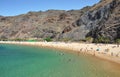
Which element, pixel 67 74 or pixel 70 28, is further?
pixel 70 28

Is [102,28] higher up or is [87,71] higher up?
[102,28]

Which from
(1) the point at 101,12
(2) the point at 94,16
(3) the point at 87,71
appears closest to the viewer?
(3) the point at 87,71

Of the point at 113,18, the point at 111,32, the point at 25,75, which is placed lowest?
the point at 25,75

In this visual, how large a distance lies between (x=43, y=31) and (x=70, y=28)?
46729mm

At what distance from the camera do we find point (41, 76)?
35.2 meters

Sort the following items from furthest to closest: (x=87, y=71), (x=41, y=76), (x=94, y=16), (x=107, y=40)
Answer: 1. (x=94, y=16)
2. (x=107, y=40)
3. (x=87, y=71)
4. (x=41, y=76)

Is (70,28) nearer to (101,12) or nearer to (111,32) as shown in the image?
(101,12)

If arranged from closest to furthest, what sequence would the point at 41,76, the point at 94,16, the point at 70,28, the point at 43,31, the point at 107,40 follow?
the point at 41,76 → the point at 107,40 → the point at 94,16 → the point at 70,28 → the point at 43,31

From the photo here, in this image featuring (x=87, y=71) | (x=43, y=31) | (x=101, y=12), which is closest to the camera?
(x=87, y=71)

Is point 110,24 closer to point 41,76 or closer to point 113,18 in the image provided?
point 113,18

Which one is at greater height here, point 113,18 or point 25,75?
point 113,18

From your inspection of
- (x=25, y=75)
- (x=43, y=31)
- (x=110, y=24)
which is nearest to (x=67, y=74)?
(x=25, y=75)

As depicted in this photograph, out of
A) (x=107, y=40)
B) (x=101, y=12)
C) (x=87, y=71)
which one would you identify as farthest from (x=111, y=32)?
(x=87, y=71)

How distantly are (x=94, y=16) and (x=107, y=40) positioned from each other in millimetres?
40943
